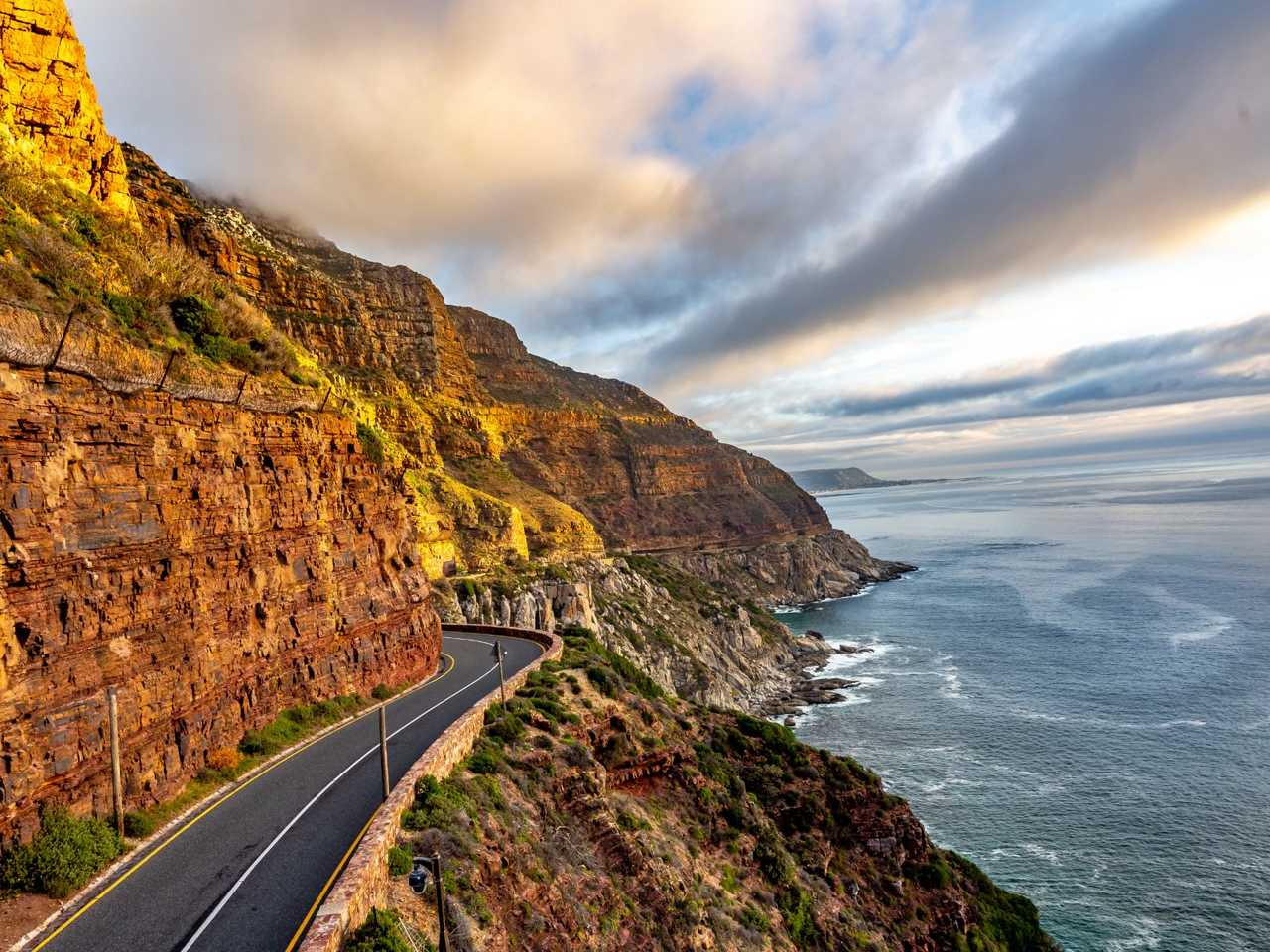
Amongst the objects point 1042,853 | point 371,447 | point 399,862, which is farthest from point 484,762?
point 1042,853

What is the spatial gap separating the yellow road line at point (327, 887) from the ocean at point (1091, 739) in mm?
34764

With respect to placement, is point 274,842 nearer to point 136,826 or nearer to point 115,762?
point 136,826

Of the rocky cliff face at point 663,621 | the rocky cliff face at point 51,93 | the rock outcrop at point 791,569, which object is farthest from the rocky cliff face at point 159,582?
the rock outcrop at point 791,569

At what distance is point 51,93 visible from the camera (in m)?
23.3

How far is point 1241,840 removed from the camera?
37.8m

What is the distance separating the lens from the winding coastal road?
12.1 m

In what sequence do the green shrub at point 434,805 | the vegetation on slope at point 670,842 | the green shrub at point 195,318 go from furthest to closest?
the green shrub at point 195,318 < the vegetation on slope at point 670,842 < the green shrub at point 434,805

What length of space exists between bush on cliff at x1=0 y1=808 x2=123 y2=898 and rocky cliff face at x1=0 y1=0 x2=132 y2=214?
Result: 2162 cm

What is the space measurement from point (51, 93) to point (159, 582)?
18919 mm

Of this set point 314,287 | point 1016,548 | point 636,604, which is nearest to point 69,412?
point 314,287

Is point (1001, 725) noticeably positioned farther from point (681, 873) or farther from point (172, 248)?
point (172, 248)

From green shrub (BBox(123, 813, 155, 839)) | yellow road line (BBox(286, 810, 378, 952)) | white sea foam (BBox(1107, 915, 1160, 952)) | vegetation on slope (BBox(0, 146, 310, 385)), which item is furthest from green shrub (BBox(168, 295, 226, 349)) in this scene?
white sea foam (BBox(1107, 915, 1160, 952))

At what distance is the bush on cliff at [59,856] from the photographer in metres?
12.6

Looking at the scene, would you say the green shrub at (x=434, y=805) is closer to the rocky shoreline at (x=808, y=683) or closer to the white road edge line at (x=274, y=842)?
the white road edge line at (x=274, y=842)
